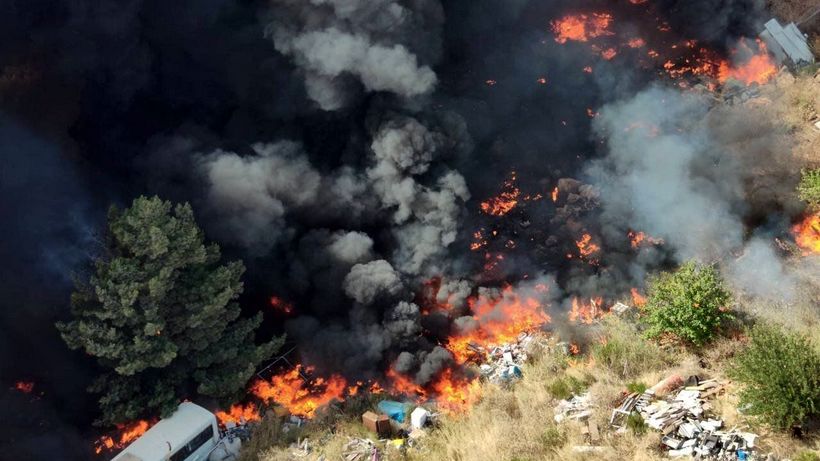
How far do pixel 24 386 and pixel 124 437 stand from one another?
3179 mm

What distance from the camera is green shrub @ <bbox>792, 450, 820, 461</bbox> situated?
1267 centimetres

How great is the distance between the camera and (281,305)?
2325 centimetres

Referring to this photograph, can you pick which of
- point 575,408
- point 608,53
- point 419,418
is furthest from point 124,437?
point 608,53

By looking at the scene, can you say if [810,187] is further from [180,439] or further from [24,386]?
[24,386]

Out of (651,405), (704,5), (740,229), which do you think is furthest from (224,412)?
(704,5)

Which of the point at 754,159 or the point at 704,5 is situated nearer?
the point at 754,159

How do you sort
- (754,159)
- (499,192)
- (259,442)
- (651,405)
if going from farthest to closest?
1. (499,192)
2. (754,159)
3. (259,442)
4. (651,405)

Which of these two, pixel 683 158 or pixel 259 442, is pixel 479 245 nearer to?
pixel 683 158

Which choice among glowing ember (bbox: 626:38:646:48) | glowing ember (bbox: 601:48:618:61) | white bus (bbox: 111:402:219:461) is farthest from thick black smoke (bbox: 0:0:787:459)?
glowing ember (bbox: 626:38:646:48)

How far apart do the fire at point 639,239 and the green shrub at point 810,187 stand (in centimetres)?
474

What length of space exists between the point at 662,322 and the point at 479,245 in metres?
8.38

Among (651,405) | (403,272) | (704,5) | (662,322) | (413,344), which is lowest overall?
(651,405)

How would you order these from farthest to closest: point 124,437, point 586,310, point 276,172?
point 276,172 < point 586,310 < point 124,437

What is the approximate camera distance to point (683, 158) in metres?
24.5
